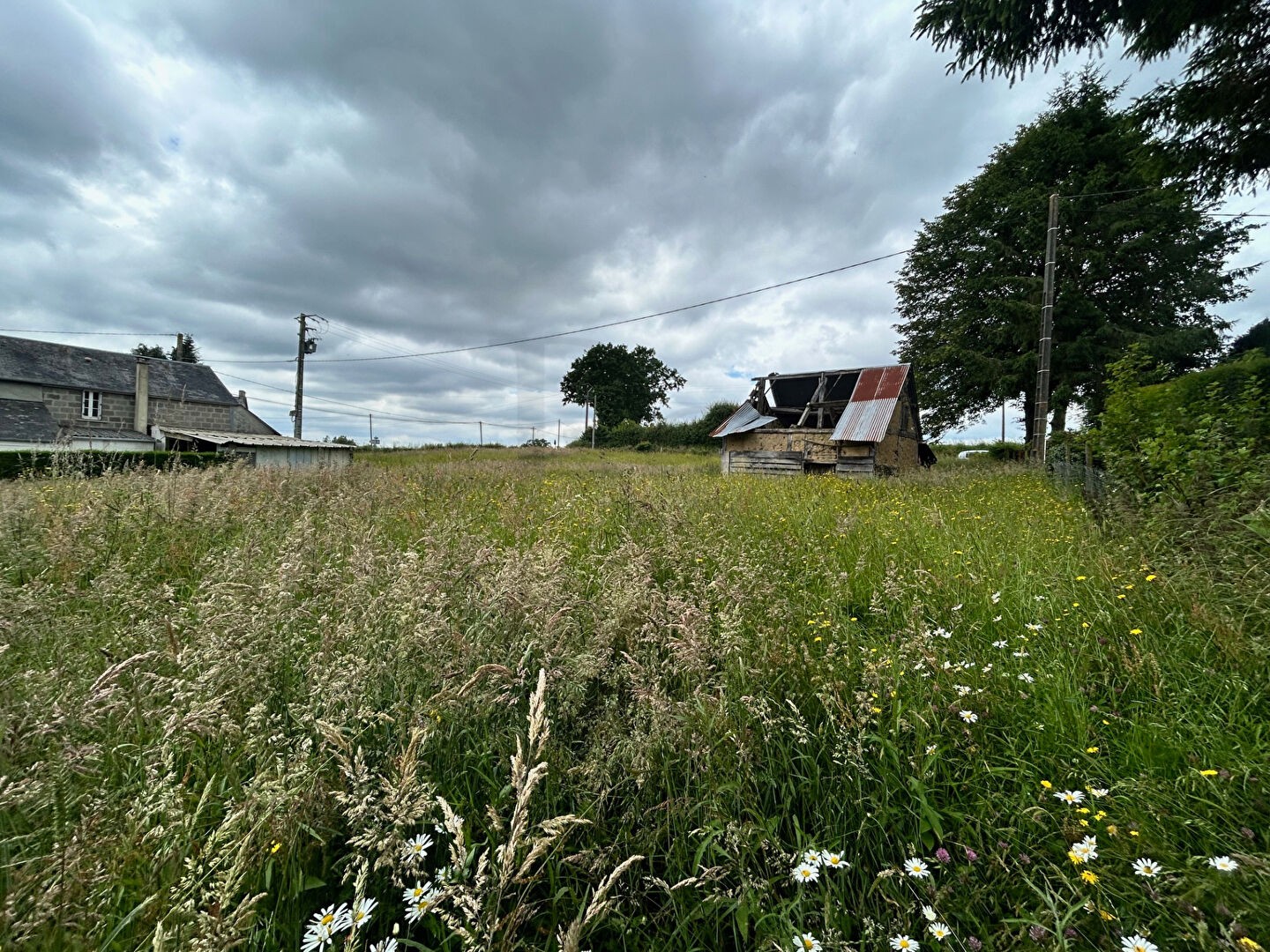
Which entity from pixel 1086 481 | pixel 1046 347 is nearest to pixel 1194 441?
pixel 1086 481

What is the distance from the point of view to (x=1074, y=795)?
1479 millimetres

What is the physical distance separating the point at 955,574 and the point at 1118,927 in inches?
95.2

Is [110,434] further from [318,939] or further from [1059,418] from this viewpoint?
[1059,418]

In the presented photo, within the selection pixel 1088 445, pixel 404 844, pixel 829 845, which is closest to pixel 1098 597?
pixel 829 845

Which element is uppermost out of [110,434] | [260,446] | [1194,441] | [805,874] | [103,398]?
[103,398]

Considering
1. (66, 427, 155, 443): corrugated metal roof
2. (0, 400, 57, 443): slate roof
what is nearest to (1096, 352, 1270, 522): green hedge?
(0, 400, 57, 443): slate roof

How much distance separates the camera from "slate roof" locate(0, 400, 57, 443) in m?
20.8

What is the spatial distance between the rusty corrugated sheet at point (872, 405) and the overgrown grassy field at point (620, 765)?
41.0 feet

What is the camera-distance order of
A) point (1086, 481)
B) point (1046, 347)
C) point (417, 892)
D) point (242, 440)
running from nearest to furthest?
point (417, 892)
point (1086, 481)
point (1046, 347)
point (242, 440)

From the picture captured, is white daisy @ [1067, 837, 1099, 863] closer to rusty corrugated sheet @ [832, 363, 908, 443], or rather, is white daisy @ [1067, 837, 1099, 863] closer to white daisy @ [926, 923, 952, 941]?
white daisy @ [926, 923, 952, 941]

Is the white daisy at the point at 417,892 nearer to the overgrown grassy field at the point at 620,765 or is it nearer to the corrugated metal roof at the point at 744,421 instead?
the overgrown grassy field at the point at 620,765

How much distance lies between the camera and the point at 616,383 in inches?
2336

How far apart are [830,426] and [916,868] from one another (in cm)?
1814

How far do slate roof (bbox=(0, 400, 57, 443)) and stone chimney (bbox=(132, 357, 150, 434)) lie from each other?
10.4 feet
